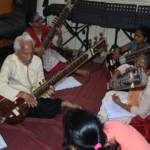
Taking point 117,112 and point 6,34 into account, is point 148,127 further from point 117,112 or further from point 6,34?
point 6,34

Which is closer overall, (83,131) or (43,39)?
(83,131)

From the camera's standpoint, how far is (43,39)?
3.10m

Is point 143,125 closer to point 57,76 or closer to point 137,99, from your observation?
Answer: point 137,99

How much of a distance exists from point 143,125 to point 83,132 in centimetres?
93

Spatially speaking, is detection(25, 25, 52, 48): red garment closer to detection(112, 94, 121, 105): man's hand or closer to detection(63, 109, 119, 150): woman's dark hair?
detection(112, 94, 121, 105): man's hand

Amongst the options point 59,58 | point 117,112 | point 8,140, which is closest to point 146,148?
point 117,112

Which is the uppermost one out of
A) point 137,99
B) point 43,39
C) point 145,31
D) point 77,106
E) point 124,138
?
point 145,31

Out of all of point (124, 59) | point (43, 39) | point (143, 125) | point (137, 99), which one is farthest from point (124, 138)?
point (43, 39)

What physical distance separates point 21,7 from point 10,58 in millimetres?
2469

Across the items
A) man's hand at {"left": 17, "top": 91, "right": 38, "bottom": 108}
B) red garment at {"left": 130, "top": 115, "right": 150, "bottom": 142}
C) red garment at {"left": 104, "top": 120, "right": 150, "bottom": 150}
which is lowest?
red garment at {"left": 130, "top": 115, "right": 150, "bottom": 142}

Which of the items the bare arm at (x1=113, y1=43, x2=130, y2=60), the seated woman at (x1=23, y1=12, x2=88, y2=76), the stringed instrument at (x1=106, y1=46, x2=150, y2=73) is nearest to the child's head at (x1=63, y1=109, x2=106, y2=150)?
the seated woman at (x1=23, y1=12, x2=88, y2=76)

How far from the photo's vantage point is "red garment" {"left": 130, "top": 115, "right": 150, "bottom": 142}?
181 centimetres

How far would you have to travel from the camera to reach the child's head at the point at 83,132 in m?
1.09

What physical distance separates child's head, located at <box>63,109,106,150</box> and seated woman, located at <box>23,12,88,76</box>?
1.83 metres
